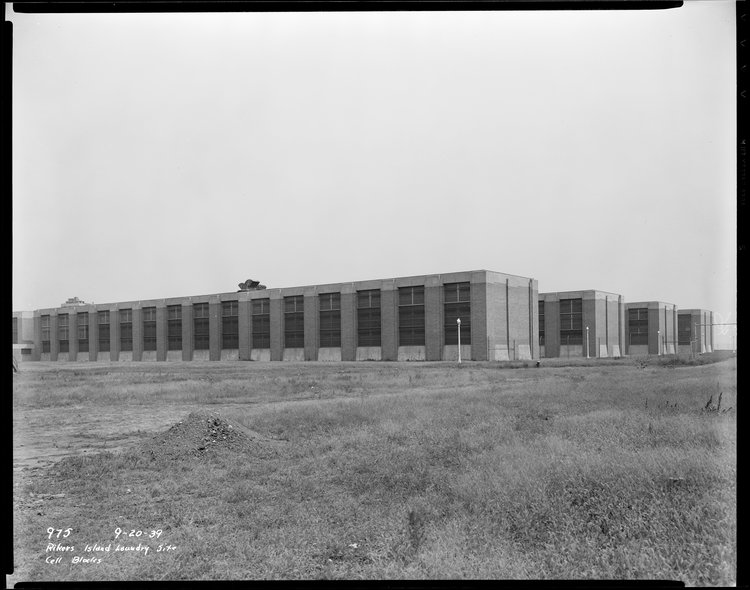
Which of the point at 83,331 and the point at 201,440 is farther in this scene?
the point at 83,331

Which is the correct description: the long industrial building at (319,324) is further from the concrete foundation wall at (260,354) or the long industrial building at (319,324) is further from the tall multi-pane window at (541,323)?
the tall multi-pane window at (541,323)

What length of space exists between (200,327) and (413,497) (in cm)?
4511

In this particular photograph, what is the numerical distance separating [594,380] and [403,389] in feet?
27.8

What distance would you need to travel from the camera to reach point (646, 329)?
46844 mm

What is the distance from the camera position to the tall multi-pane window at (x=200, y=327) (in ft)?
161

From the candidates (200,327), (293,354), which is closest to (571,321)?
(293,354)

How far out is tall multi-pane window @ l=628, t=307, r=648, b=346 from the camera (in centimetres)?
4675

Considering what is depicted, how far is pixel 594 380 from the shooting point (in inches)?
833

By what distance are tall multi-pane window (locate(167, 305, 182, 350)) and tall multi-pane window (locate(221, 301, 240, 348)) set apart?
4.20 m

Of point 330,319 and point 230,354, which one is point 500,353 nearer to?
point 330,319

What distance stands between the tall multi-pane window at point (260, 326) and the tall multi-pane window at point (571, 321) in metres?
29.9

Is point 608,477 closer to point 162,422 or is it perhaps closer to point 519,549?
point 519,549
